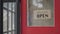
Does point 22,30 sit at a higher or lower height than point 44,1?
lower

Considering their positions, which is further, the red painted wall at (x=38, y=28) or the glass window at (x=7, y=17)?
the red painted wall at (x=38, y=28)

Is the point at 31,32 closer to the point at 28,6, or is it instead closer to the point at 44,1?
the point at 28,6

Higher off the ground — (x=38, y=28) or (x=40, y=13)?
(x=40, y=13)

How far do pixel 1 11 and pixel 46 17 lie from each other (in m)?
1.54

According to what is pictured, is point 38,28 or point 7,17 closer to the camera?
point 7,17

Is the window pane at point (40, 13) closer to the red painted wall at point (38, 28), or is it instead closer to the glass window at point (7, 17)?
the red painted wall at point (38, 28)

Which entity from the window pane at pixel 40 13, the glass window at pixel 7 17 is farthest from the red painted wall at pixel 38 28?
the glass window at pixel 7 17

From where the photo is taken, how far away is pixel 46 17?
7.53ft

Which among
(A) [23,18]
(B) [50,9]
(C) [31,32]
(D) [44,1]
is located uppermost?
(D) [44,1]

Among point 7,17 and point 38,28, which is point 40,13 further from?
point 7,17

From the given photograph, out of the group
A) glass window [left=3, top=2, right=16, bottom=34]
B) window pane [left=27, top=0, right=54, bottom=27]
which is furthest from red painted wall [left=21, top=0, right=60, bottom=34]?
glass window [left=3, top=2, right=16, bottom=34]

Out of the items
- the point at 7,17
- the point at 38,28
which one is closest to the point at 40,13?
the point at 38,28

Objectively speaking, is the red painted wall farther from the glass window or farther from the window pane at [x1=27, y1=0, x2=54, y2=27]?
the glass window

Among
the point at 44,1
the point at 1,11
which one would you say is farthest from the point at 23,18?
the point at 1,11
